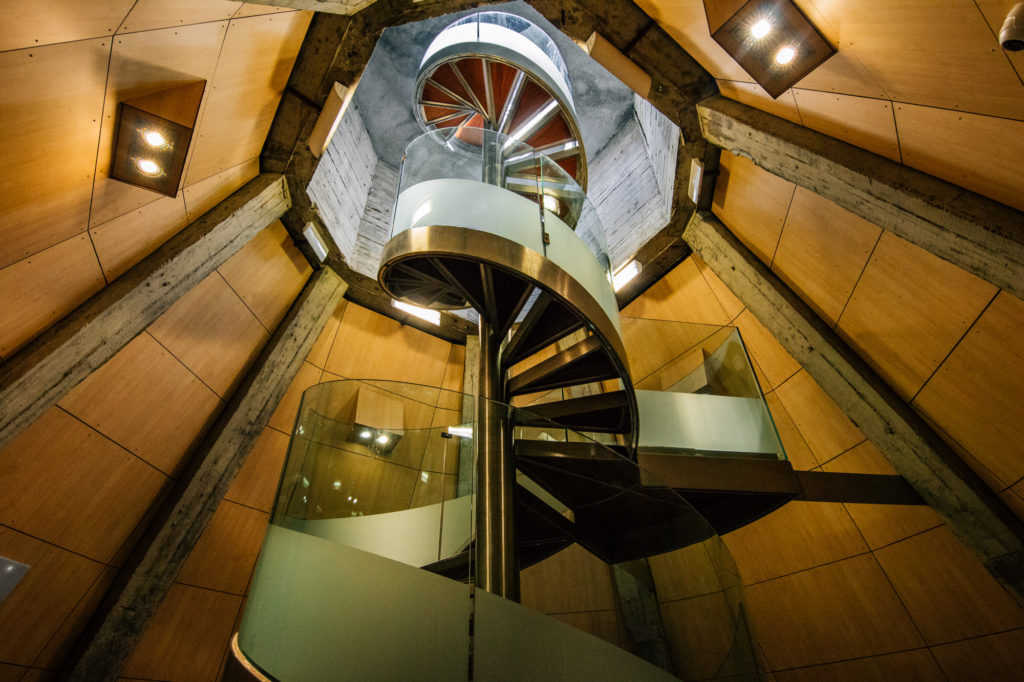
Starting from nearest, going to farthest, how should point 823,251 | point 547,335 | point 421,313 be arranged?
1. point 823,251
2. point 547,335
3. point 421,313

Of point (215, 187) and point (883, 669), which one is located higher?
point (215, 187)

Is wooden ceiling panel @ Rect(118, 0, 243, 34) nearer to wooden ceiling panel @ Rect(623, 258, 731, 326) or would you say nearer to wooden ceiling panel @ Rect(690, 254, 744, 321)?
wooden ceiling panel @ Rect(690, 254, 744, 321)

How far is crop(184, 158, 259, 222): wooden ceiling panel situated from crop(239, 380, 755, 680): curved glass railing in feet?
6.70

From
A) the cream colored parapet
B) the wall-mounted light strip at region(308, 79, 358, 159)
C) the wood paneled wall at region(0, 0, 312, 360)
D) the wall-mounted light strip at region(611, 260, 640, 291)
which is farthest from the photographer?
the wall-mounted light strip at region(611, 260, 640, 291)

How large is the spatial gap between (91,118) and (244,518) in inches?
151

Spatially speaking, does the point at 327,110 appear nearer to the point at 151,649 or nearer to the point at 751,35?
the point at 751,35

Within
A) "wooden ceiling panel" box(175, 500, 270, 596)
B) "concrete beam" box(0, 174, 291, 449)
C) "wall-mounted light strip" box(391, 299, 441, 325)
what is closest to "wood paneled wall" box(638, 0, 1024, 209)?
"concrete beam" box(0, 174, 291, 449)

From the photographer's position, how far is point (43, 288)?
2961 mm

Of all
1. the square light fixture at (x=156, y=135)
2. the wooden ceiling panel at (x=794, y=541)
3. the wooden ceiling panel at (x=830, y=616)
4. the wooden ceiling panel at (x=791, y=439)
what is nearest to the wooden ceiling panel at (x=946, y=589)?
the wooden ceiling panel at (x=830, y=616)

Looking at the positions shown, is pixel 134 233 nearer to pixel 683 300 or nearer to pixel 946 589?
pixel 683 300

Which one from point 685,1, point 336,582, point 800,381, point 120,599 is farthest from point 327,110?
point 800,381

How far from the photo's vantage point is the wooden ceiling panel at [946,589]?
3.74m

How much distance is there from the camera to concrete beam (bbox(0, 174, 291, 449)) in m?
2.82

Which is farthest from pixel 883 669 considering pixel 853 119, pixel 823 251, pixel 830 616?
pixel 853 119
